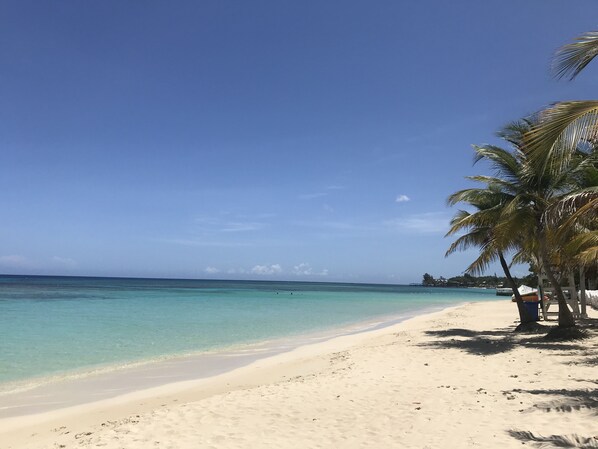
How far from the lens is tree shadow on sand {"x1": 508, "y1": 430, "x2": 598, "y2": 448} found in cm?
419

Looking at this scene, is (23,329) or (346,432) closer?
(346,432)

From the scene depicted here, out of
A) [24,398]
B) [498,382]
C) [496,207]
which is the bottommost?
[24,398]

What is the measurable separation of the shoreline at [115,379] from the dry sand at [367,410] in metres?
0.53

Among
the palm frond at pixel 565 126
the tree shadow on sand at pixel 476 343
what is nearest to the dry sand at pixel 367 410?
the tree shadow on sand at pixel 476 343

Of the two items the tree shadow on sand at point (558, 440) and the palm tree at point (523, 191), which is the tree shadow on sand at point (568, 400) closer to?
the tree shadow on sand at point (558, 440)

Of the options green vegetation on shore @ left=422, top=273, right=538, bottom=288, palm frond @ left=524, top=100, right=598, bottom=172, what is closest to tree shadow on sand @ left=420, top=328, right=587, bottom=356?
palm frond @ left=524, top=100, right=598, bottom=172

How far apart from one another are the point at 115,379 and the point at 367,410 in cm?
630

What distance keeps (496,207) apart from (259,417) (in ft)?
32.3

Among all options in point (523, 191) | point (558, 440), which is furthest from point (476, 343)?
point (558, 440)

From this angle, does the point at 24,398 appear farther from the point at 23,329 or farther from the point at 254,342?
the point at 23,329

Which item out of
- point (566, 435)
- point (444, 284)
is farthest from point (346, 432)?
point (444, 284)

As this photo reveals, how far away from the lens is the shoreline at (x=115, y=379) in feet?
26.3

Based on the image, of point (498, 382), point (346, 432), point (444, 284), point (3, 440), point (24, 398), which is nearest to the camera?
point (346, 432)

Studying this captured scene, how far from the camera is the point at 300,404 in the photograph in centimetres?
637
